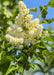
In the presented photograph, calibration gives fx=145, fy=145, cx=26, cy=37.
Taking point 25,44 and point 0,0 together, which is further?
point 0,0

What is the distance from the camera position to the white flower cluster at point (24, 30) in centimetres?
77

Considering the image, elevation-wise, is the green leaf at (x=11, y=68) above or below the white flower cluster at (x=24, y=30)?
below

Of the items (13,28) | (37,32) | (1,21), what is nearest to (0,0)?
(1,21)

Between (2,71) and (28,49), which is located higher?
(28,49)

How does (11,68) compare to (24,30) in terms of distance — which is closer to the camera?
(11,68)

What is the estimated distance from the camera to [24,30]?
2.72 ft

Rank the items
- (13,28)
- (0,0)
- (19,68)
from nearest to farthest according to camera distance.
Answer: (19,68)
(13,28)
(0,0)

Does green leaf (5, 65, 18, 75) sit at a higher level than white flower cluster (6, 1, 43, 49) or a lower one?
lower

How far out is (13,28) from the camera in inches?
32.9

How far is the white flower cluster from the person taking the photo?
30.4 inches

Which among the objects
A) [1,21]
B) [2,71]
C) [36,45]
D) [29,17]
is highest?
[29,17]

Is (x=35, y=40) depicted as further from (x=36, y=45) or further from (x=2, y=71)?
(x=2, y=71)

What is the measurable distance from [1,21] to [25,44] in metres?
0.54

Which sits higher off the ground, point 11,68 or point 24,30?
point 24,30
